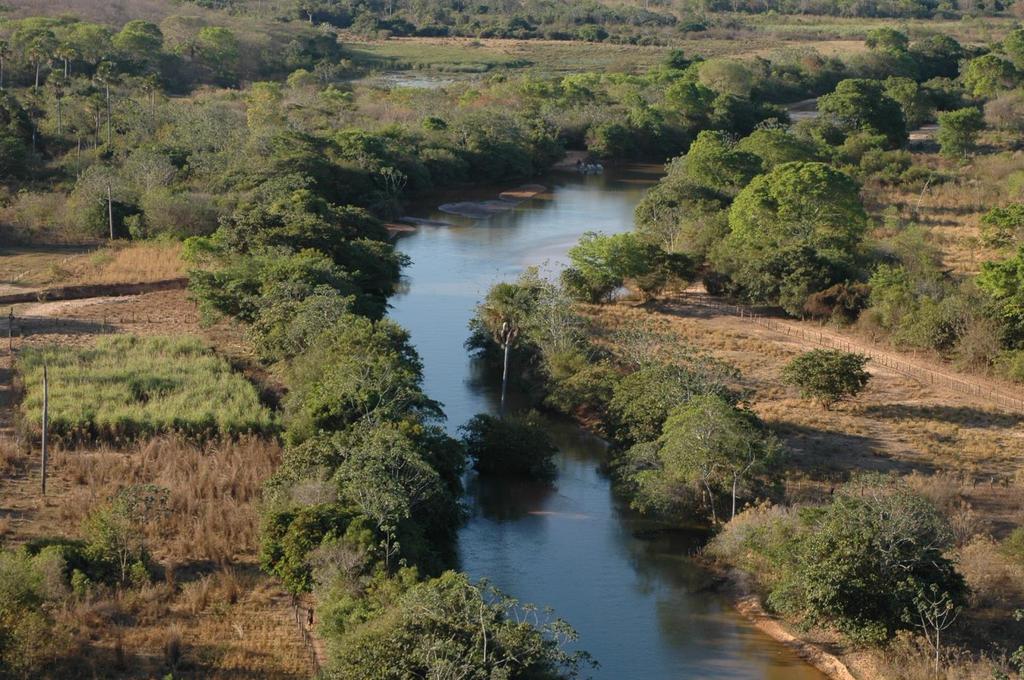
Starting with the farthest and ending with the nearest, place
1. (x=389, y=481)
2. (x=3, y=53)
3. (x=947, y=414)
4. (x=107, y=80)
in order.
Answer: (x=3, y=53) < (x=107, y=80) < (x=947, y=414) < (x=389, y=481)

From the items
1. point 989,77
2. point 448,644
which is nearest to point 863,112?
point 989,77

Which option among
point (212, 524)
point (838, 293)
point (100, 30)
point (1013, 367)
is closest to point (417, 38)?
point (100, 30)

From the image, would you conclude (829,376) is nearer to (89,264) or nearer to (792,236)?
(792,236)

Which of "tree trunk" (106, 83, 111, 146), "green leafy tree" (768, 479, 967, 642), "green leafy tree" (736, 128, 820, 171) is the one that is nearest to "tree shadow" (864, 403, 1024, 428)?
"green leafy tree" (768, 479, 967, 642)

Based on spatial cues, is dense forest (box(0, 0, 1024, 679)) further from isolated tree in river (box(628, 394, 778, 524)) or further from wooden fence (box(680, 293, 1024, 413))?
wooden fence (box(680, 293, 1024, 413))

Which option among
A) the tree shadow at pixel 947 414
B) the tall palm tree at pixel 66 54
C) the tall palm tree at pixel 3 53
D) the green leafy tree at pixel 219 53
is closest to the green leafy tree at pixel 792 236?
the tree shadow at pixel 947 414

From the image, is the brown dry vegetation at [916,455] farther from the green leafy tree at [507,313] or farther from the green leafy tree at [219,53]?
the green leafy tree at [219,53]

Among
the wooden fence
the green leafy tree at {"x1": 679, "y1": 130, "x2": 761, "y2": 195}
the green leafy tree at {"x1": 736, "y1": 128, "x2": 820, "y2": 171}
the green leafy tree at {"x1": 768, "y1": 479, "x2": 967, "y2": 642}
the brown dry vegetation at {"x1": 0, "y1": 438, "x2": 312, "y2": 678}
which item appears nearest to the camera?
the brown dry vegetation at {"x1": 0, "y1": 438, "x2": 312, "y2": 678}
